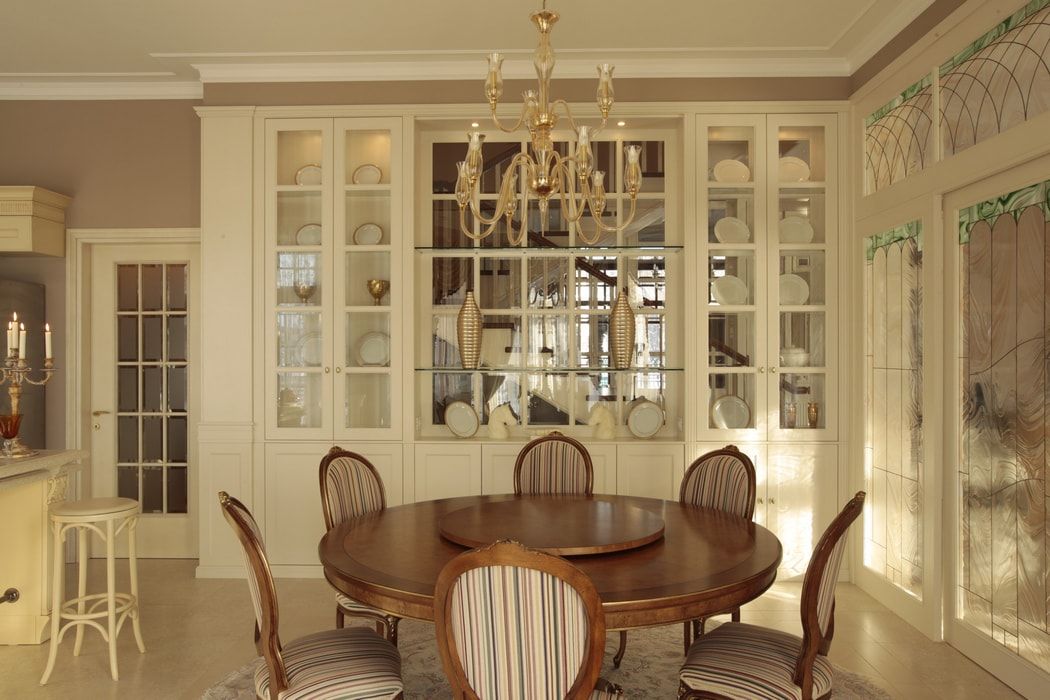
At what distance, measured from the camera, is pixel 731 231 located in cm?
446

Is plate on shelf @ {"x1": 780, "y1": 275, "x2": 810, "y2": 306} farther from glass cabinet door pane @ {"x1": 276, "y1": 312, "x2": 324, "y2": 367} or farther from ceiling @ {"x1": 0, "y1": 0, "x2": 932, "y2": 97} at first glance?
glass cabinet door pane @ {"x1": 276, "y1": 312, "x2": 324, "y2": 367}

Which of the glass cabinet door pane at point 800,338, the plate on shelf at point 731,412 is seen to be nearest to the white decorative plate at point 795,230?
the glass cabinet door pane at point 800,338

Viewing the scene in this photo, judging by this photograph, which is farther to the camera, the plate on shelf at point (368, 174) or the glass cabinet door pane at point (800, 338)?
the plate on shelf at point (368, 174)

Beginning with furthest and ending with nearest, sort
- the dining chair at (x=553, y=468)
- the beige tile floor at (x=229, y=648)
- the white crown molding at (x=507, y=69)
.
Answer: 1. the white crown molding at (x=507, y=69)
2. the dining chair at (x=553, y=468)
3. the beige tile floor at (x=229, y=648)

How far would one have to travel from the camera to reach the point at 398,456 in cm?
442

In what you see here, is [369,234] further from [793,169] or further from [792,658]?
[792,658]

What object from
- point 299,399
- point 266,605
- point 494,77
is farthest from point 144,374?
point 494,77

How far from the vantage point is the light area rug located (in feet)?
9.43

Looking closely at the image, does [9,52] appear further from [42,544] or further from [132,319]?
[42,544]

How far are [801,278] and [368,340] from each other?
8.72 feet

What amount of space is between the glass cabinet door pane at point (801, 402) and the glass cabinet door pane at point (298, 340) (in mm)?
2811

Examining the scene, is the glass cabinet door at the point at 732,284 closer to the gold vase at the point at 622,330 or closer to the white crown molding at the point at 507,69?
the white crown molding at the point at 507,69

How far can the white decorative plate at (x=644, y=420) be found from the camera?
15.1 feet

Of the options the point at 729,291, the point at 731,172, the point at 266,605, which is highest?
the point at 731,172
